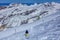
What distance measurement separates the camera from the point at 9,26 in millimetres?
2424

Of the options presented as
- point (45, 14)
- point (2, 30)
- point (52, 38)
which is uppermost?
point (45, 14)

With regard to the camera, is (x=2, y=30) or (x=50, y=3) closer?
(x=2, y=30)

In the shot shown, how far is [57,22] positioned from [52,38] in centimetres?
41

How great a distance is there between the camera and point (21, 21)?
8.13 feet

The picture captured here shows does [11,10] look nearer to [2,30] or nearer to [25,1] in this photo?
[25,1]

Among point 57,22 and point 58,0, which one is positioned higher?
point 58,0

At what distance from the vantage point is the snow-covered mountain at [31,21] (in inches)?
88.9

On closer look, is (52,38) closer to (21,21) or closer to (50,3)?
(21,21)

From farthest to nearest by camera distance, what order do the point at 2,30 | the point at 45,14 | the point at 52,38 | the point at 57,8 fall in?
the point at 57,8, the point at 45,14, the point at 2,30, the point at 52,38

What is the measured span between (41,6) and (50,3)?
0.17 metres

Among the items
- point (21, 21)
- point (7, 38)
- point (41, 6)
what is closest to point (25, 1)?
point (41, 6)

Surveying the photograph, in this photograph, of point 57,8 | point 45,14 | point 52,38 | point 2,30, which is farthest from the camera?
point 57,8

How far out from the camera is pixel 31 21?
251cm

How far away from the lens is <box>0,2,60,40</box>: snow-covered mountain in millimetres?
2258
